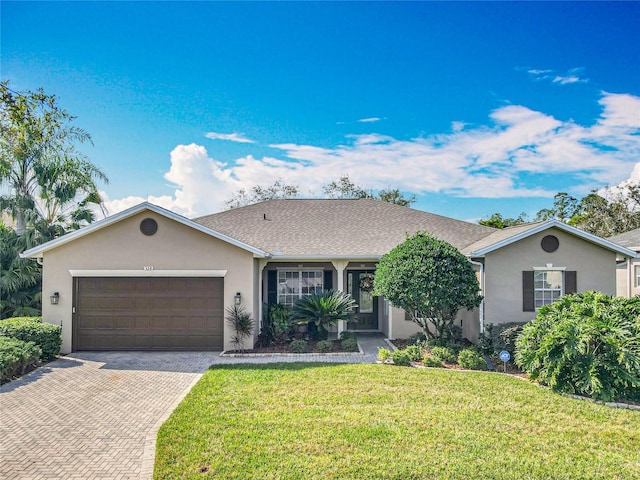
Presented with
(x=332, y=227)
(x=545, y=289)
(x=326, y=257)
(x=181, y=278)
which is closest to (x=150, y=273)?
(x=181, y=278)

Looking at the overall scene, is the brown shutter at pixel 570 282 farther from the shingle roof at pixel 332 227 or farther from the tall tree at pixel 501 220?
the tall tree at pixel 501 220

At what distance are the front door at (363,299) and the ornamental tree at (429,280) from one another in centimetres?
382

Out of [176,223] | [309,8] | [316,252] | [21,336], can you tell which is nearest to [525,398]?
[316,252]

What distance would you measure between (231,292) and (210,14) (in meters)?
7.74

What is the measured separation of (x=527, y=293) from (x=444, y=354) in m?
3.59

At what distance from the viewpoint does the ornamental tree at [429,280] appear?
11266mm

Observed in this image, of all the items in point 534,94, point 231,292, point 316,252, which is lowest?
point 231,292

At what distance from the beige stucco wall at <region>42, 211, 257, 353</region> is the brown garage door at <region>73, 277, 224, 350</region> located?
0.39 m

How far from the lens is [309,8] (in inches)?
473

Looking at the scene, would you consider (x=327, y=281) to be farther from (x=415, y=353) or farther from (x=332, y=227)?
(x=415, y=353)

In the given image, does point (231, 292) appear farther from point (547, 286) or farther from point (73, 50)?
point (547, 286)

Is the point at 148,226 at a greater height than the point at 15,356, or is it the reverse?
the point at 148,226

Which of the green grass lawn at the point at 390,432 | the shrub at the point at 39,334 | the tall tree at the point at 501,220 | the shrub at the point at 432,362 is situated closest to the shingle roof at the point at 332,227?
the shrub at the point at 432,362

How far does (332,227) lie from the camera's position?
53.9 ft
